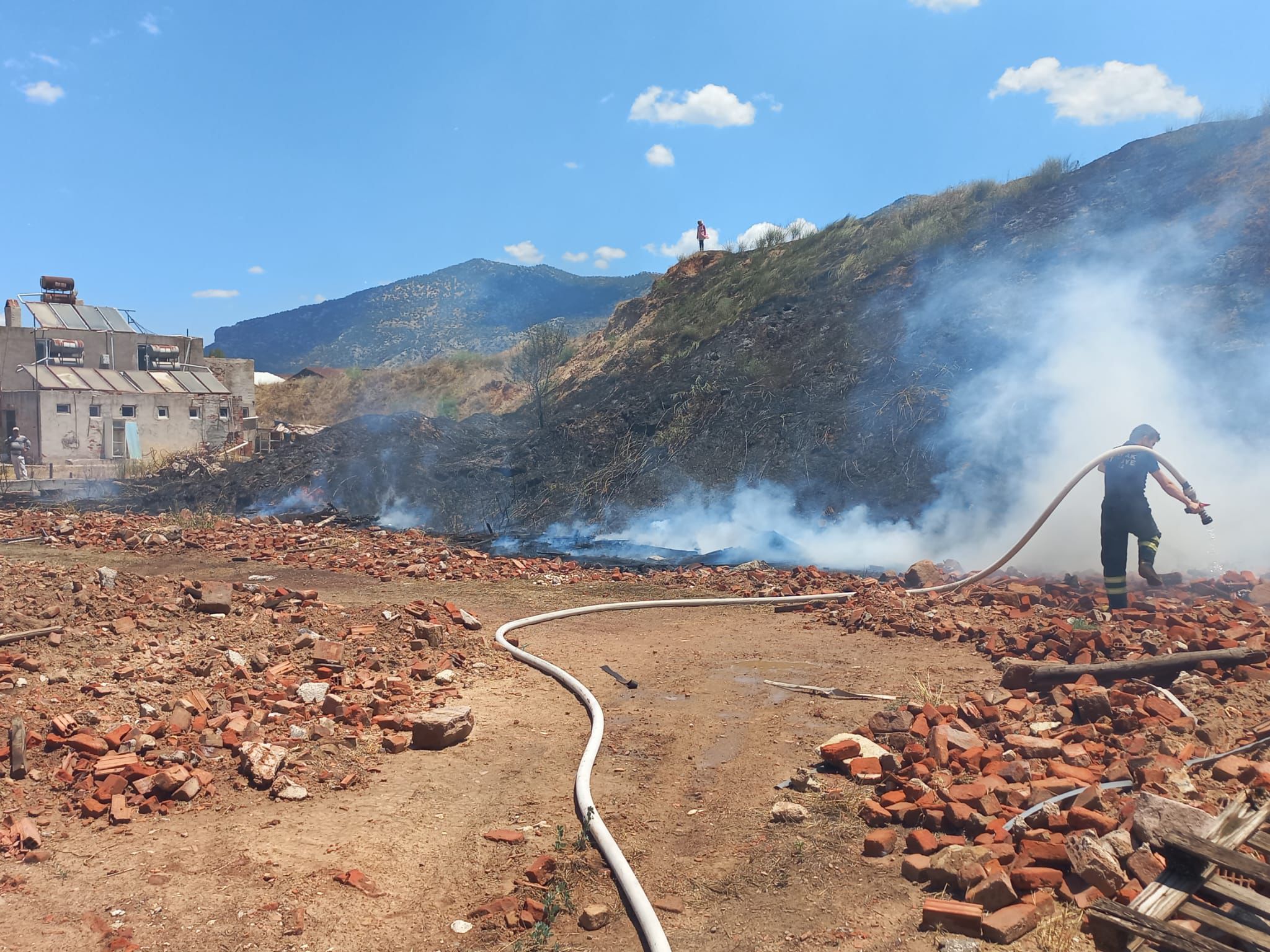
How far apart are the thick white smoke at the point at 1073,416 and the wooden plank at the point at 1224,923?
8.38 metres

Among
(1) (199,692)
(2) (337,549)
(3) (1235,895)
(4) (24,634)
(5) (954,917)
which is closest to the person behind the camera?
(3) (1235,895)

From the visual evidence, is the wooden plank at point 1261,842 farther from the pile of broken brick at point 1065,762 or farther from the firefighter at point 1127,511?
the firefighter at point 1127,511

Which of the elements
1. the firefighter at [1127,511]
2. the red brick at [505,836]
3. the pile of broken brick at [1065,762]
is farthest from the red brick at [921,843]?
the firefighter at [1127,511]

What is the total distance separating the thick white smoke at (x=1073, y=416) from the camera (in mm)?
10711

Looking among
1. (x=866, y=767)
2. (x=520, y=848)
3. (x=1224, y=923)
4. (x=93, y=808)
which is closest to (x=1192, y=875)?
(x=1224, y=923)

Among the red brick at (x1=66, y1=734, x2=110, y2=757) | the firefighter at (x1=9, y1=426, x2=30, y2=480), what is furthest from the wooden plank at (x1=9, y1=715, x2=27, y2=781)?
the firefighter at (x1=9, y1=426, x2=30, y2=480)

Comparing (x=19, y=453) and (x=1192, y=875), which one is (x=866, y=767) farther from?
(x=19, y=453)

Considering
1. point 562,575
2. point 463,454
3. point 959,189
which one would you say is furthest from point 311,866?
point 959,189

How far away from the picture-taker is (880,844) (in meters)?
3.49

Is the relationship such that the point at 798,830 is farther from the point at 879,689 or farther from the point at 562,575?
the point at 562,575

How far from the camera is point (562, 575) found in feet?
39.2

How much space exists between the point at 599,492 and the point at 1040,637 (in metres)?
11.5

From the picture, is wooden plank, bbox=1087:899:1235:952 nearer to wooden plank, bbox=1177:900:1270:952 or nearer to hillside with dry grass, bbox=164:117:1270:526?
wooden plank, bbox=1177:900:1270:952

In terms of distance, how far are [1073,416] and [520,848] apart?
39.5ft
